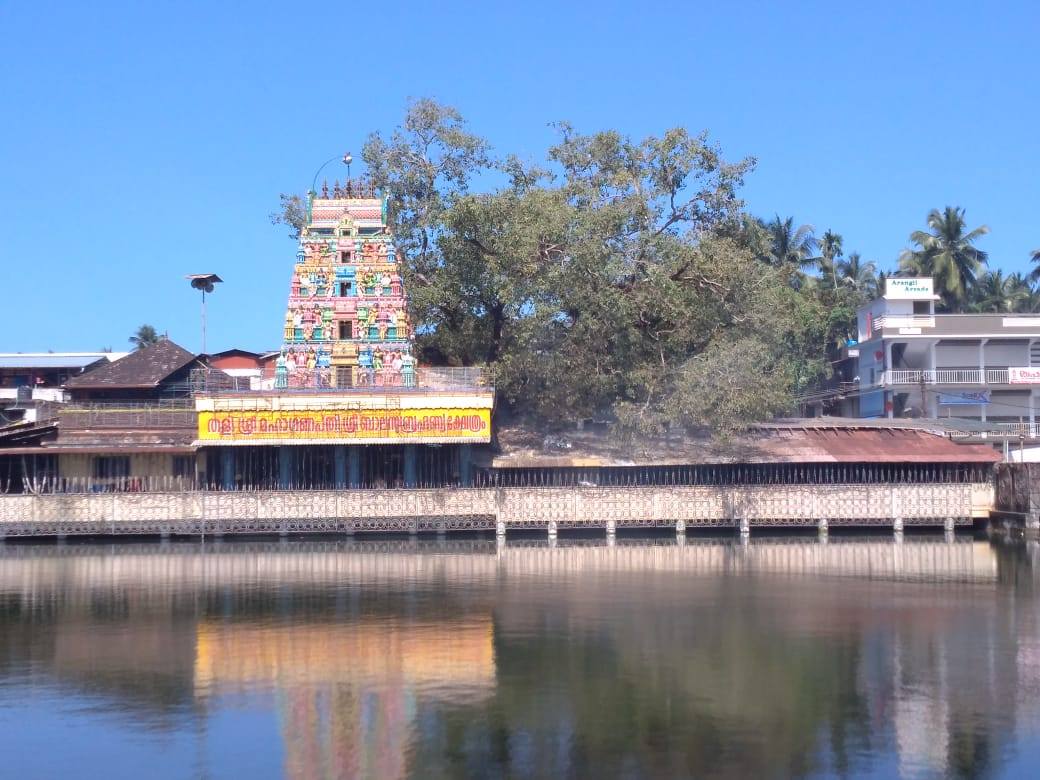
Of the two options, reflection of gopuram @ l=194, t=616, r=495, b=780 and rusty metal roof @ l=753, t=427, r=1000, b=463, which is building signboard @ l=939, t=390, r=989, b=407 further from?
reflection of gopuram @ l=194, t=616, r=495, b=780

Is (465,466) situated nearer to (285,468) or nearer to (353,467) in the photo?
(353,467)

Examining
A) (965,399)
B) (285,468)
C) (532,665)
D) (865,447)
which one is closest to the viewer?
(532,665)

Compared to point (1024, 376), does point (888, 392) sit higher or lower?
lower

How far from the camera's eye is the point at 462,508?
3603 cm

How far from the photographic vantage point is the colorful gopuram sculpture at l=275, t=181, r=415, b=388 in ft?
127

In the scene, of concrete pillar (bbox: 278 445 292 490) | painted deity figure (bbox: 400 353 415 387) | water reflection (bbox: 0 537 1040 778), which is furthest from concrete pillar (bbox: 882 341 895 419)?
concrete pillar (bbox: 278 445 292 490)

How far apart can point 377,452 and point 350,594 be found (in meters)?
12.3

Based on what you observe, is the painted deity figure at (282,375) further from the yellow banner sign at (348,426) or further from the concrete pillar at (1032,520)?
the concrete pillar at (1032,520)

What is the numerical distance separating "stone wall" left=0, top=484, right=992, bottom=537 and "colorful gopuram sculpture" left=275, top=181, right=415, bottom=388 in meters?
4.50

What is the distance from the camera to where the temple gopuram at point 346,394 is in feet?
120

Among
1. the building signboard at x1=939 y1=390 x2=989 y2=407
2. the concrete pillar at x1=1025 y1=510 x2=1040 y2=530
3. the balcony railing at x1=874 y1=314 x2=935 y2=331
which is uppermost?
the balcony railing at x1=874 y1=314 x2=935 y2=331

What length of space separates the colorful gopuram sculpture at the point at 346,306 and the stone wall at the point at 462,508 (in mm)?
4500

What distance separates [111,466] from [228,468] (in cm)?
414

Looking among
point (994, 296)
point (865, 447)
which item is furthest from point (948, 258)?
point (865, 447)
